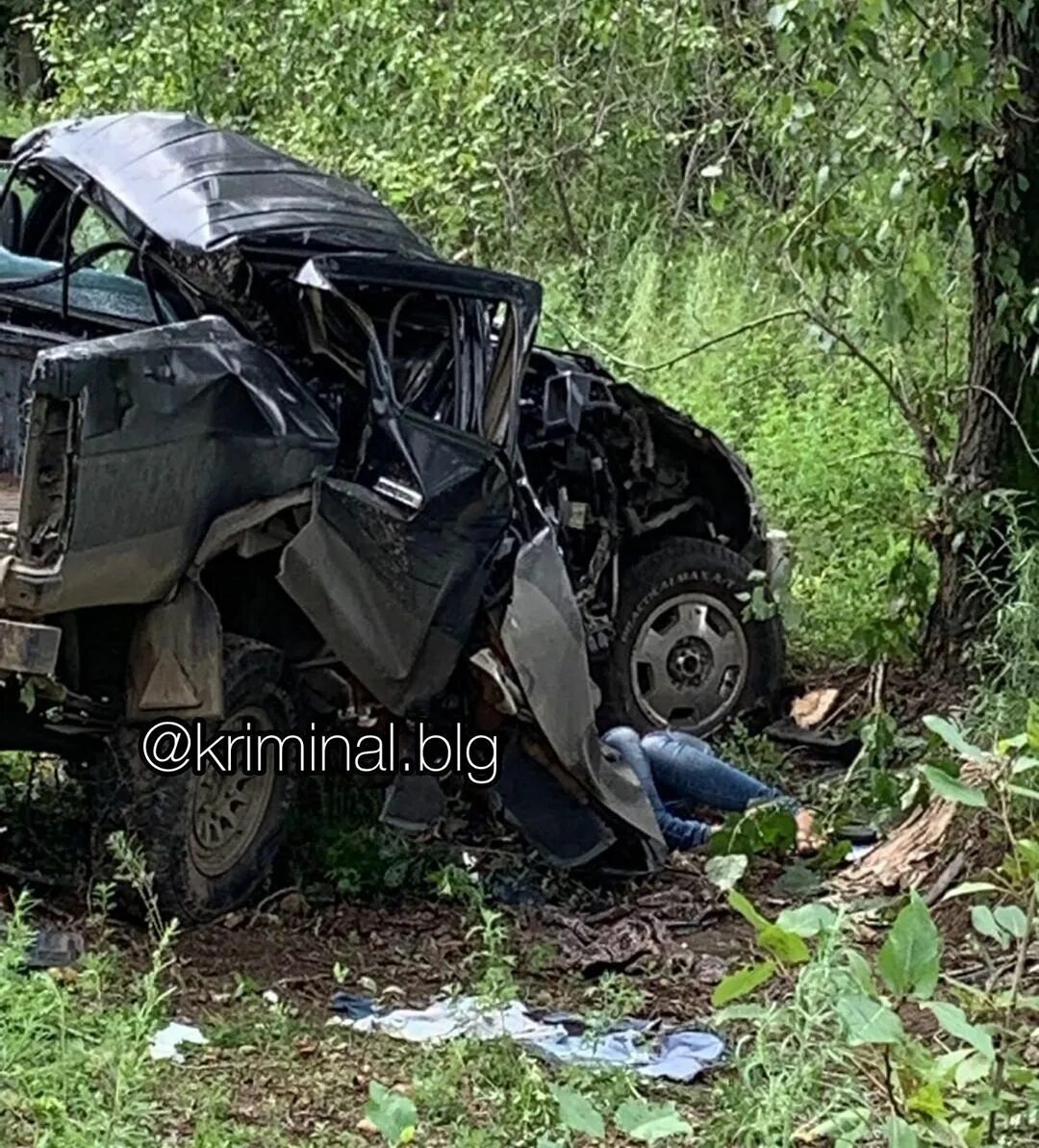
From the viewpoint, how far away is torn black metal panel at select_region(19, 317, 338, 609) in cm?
495

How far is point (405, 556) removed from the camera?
5996 mm

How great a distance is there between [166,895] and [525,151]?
375 inches

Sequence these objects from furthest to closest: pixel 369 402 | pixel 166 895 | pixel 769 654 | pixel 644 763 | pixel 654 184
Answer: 1. pixel 654 184
2. pixel 769 654
3. pixel 644 763
4. pixel 369 402
5. pixel 166 895

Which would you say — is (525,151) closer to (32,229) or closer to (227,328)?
(32,229)

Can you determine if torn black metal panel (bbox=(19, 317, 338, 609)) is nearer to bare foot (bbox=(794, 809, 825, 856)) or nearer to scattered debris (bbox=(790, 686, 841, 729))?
A: bare foot (bbox=(794, 809, 825, 856))

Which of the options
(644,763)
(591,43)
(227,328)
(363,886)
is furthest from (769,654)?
(591,43)

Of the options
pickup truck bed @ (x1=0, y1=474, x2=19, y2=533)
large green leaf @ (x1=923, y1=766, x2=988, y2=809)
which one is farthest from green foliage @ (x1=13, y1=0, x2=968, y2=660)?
large green leaf @ (x1=923, y1=766, x2=988, y2=809)

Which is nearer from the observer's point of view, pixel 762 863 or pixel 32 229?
pixel 762 863

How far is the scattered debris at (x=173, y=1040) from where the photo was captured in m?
4.50

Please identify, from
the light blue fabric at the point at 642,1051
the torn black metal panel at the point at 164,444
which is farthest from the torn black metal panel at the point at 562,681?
the light blue fabric at the point at 642,1051

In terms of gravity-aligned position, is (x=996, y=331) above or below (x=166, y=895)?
above

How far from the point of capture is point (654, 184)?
Result: 15.3 meters

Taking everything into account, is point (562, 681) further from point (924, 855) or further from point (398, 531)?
point (924, 855)
